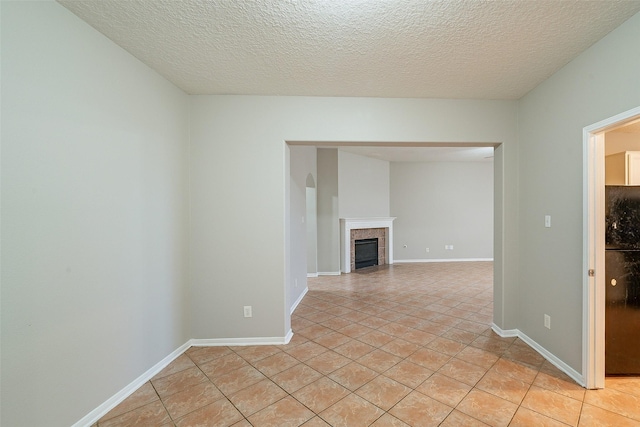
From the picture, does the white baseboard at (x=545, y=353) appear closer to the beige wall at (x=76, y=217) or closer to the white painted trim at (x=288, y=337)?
the white painted trim at (x=288, y=337)

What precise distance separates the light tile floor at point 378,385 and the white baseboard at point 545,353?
51 mm

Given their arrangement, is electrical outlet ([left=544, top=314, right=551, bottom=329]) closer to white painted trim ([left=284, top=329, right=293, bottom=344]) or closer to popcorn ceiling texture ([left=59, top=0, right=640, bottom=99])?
popcorn ceiling texture ([left=59, top=0, right=640, bottom=99])

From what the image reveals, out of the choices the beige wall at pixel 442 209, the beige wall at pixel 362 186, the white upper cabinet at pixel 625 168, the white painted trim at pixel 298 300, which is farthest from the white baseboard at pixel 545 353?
the beige wall at pixel 442 209

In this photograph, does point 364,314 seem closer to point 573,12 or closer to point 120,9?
point 573,12

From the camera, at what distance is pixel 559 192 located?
2.25 m

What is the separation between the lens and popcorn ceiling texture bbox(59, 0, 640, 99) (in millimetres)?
1553

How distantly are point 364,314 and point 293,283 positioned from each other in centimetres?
108

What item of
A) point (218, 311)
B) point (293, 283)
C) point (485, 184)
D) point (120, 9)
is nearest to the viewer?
point (120, 9)

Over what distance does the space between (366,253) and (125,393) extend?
5392 millimetres

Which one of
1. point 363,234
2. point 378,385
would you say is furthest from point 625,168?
point 363,234

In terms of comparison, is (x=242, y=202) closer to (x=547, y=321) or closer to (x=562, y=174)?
(x=562, y=174)

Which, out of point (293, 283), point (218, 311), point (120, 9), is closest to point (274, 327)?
point (218, 311)

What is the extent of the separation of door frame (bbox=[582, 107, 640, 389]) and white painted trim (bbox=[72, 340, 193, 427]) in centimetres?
344

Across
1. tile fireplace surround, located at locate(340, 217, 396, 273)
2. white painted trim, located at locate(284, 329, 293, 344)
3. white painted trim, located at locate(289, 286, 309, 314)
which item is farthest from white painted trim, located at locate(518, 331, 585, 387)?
tile fireplace surround, located at locate(340, 217, 396, 273)
